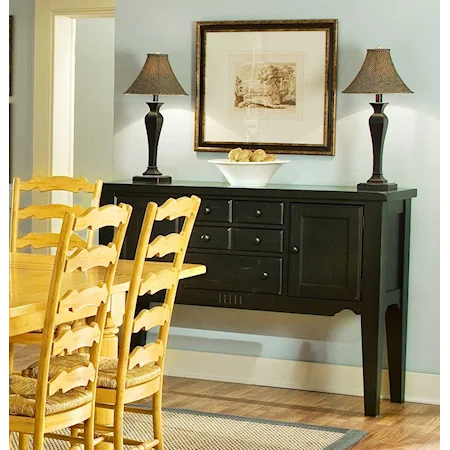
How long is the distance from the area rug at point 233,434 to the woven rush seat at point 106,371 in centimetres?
81

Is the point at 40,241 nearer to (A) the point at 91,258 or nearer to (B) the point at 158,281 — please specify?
(B) the point at 158,281

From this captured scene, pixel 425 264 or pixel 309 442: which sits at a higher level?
pixel 425 264

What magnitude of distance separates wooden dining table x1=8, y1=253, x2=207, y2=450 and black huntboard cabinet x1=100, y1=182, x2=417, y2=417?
1032mm

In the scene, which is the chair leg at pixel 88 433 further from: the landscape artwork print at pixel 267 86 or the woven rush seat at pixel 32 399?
the landscape artwork print at pixel 267 86

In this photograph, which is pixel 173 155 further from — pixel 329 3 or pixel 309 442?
pixel 309 442

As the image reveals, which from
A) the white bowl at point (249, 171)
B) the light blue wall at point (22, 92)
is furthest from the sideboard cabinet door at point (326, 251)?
the light blue wall at point (22, 92)

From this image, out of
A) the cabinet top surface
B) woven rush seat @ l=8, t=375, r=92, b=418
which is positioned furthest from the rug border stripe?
woven rush seat @ l=8, t=375, r=92, b=418

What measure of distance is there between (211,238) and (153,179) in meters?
0.47

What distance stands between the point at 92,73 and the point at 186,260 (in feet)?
9.68

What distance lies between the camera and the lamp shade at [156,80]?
4.50 m

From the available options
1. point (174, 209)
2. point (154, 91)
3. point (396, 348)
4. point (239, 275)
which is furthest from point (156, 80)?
point (174, 209)

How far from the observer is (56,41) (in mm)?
6094

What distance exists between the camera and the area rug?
Result: 3.58m

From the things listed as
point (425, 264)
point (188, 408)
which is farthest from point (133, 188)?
point (425, 264)
